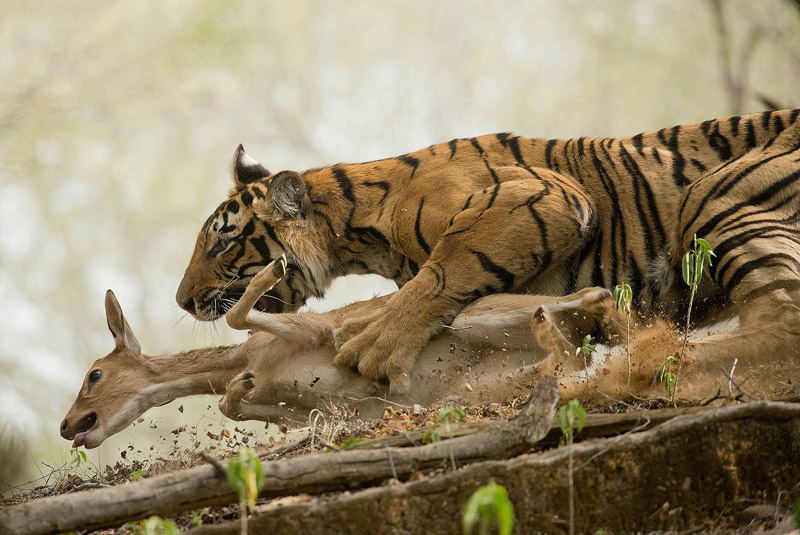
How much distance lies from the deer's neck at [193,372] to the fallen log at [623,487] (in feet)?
10.4

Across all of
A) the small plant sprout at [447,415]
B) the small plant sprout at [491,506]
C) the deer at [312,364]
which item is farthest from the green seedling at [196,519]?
the deer at [312,364]

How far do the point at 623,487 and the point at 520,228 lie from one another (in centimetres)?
251

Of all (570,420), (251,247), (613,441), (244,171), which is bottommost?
(613,441)

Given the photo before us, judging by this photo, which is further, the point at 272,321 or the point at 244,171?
the point at 244,171

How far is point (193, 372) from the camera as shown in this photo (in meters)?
5.91

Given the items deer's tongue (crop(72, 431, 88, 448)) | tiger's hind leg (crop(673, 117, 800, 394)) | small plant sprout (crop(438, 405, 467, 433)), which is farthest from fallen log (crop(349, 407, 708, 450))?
deer's tongue (crop(72, 431, 88, 448))

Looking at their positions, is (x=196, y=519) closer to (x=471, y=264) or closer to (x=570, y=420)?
(x=570, y=420)

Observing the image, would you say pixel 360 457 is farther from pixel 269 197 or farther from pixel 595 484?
pixel 269 197

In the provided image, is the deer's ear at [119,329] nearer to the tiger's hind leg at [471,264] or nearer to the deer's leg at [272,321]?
the deer's leg at [272,321]

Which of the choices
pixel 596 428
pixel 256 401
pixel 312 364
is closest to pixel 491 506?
pixel 596 428

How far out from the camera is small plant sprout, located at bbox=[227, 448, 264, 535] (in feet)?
7.84

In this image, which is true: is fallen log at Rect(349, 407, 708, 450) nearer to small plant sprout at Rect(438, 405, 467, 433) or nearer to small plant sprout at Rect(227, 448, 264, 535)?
small plant sprout at Rect(438, 405, 467, 433)

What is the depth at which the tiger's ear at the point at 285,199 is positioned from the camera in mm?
5715

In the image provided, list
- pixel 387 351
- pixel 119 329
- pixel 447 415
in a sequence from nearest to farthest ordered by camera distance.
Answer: pixel 447 415 → pixel 387 351 → pixel 119 329
